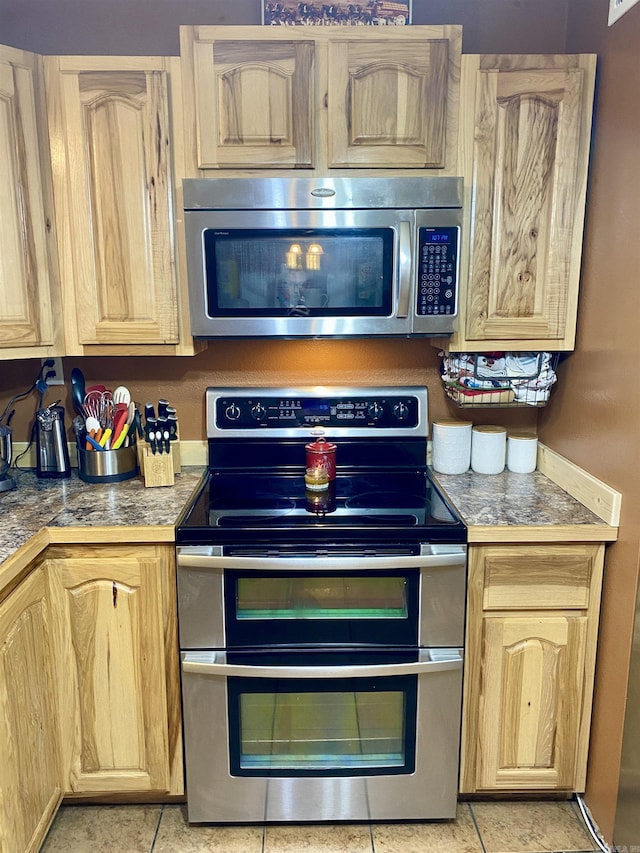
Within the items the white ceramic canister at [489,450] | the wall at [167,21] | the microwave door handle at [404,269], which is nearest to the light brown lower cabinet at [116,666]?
the microwave door handle at [404,269]

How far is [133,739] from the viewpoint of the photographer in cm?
170

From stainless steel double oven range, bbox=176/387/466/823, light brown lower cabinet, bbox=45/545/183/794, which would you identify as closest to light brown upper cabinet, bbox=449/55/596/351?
stainless steel double oven range, bbox=176/387/466/823

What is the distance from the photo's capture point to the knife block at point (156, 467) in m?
1.89

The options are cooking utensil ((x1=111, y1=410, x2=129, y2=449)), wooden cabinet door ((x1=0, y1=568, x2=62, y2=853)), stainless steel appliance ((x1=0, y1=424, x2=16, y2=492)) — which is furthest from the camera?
cooking utensil ((x1=111, y1=410, x2=129, y2=449))

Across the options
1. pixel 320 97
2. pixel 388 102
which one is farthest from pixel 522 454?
pixel 320 97

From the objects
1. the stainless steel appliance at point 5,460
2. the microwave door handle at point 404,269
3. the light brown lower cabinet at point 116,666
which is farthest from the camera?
the stainless steel appliance at point 5,460

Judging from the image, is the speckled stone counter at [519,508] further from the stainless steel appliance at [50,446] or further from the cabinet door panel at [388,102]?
the stainless steel appliance at [50,446]

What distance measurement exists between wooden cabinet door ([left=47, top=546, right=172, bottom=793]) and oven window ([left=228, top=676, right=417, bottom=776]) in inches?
9.4

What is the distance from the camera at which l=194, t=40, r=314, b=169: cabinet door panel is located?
5.47 feet

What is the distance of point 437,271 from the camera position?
1768 millimetres

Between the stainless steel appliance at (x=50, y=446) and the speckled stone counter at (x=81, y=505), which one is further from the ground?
the stainless steel appliance at (x=50, y=446)

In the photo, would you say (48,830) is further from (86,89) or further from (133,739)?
(86,89)

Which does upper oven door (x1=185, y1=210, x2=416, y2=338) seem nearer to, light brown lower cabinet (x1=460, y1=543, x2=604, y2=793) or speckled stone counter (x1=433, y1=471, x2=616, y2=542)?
speckled stone counter (x1=433, y1=471, x2=616, y2=542)

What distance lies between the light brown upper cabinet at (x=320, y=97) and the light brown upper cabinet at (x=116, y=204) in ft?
0.38
